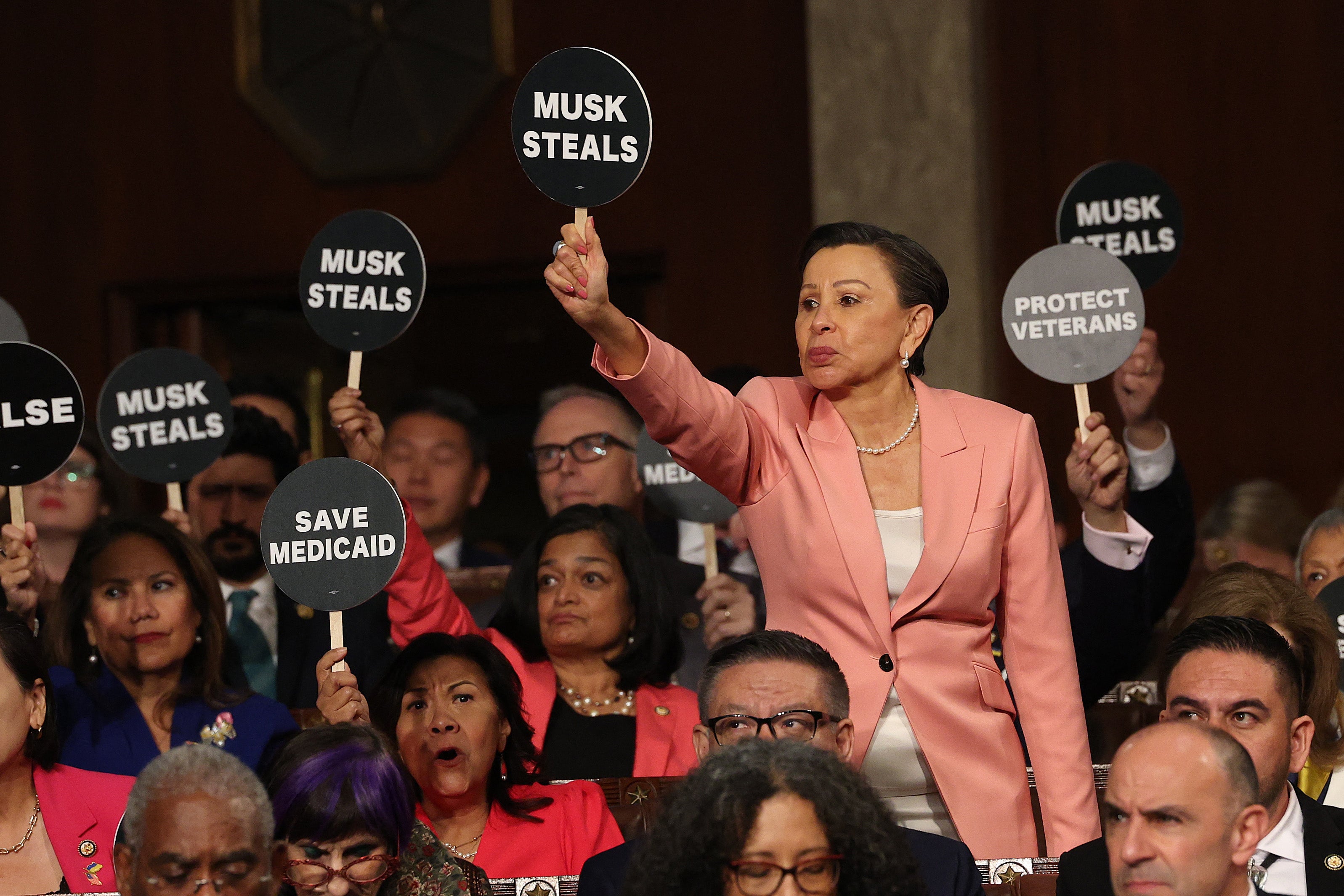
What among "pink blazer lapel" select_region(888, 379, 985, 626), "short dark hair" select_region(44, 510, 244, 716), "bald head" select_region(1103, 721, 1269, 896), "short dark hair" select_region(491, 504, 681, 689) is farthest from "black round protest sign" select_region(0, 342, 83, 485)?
"bald head" select_region(1103, 721, 1269, 896)

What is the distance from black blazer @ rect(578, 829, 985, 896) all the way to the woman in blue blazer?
3.82 feet

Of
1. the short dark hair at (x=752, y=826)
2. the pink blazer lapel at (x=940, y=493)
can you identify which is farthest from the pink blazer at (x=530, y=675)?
the short dark hair at (x=752, y=826)

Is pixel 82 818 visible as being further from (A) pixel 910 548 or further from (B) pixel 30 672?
(A) pixel 910 548

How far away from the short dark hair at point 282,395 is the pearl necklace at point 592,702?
1434 millimetres

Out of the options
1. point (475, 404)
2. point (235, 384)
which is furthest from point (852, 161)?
point (475, 404)

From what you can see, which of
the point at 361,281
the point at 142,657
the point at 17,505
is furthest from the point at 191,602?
the point at 361,281

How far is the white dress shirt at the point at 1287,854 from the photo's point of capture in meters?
3.27

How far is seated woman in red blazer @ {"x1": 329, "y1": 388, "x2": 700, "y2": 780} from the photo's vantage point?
433 cm

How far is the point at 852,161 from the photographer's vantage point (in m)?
6.84

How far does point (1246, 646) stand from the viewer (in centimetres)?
343

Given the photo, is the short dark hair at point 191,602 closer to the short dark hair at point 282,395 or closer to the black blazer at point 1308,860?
the short dark hair at point 282,395

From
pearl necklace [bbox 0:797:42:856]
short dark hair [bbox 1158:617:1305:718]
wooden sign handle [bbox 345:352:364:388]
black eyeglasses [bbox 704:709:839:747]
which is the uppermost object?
wooden sign handle [bbox 345:352:364:388]

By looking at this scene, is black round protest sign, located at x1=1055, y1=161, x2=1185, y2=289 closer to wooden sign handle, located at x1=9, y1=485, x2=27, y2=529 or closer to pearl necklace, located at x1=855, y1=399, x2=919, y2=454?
pearl necklace, located at x1=855, y1=399, x2=919, y2=454

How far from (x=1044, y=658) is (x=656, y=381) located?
2.92ft
